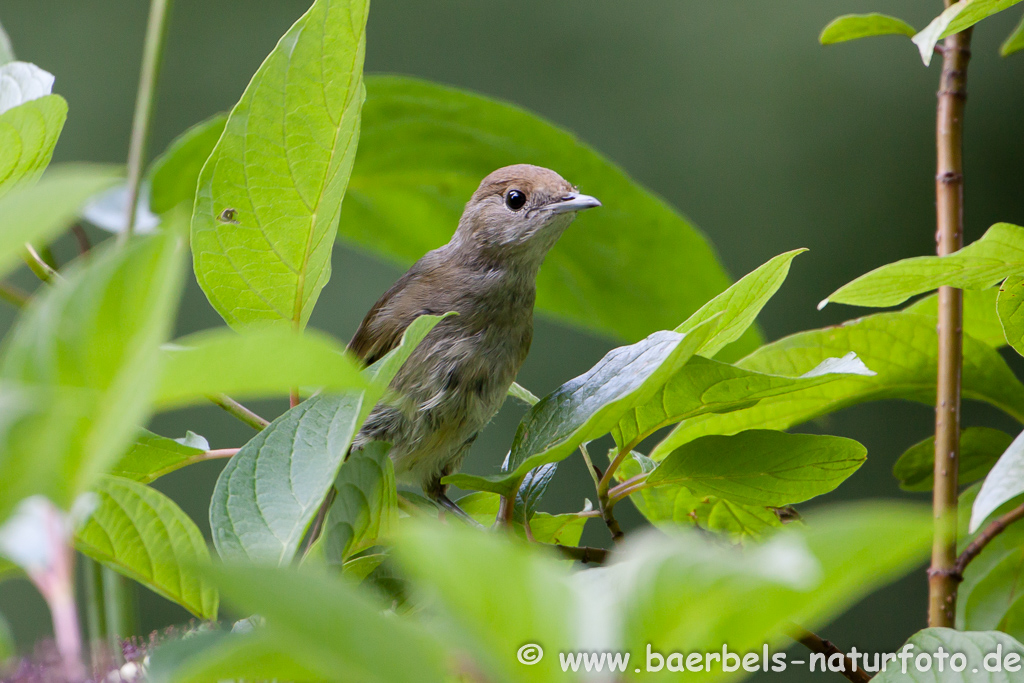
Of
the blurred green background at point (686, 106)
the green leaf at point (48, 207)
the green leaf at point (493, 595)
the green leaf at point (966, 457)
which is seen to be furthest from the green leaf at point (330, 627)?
the blurred green background at point (686, 106)

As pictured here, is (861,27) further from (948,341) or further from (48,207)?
(48,207)

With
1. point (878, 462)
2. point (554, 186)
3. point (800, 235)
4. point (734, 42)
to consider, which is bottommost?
point (554, 186)

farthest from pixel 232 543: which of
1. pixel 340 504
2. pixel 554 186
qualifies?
pixel 554 186

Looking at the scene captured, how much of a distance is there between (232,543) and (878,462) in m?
3.42

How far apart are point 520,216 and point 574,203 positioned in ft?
0.52

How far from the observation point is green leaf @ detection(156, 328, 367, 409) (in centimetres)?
29

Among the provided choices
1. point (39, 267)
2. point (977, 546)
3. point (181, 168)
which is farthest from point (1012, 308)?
point (181, 168)

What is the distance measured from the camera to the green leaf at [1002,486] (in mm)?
426

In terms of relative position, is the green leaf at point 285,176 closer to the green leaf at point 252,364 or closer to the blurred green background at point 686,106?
the green leaf at point 252,364

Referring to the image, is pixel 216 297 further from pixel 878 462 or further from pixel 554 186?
pixel 878 462

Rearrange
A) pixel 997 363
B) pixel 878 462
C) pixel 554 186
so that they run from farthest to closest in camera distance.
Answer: pixel 878 462 → pixel 554 186 → pixel 997 363

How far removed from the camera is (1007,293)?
61 cm

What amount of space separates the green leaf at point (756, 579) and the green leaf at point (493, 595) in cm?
2

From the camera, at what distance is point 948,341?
70 cm
